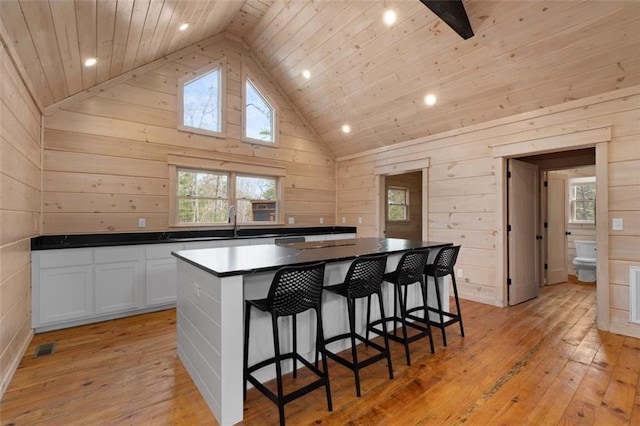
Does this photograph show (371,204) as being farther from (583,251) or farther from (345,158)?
(583,251)

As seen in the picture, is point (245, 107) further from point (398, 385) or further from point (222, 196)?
point (398, 385)

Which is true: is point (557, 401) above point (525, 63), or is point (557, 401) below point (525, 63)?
below

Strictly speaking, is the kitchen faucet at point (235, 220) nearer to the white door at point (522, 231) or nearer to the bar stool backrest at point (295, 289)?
the bar stool backrest at point (295, 289)

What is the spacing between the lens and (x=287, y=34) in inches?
176

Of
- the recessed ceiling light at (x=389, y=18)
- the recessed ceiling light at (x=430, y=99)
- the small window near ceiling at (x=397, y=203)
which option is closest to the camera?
the recessed ceiling light at (x=389, y=18)

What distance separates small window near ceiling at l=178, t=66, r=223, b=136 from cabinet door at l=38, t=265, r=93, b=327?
2.37 m

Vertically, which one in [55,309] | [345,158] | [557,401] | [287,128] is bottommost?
[557,401]

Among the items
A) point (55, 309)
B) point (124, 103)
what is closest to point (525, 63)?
point (124, 103)

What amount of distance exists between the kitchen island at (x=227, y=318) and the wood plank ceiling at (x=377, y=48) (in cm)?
204

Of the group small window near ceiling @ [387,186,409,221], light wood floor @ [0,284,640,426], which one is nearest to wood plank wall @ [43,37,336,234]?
light wood floor @ [0,284,640,426]

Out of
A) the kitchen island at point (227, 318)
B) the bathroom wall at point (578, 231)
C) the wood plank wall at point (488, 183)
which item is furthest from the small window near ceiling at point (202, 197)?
the bathroom wall at point (578, 231)

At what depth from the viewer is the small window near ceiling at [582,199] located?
6227 mm

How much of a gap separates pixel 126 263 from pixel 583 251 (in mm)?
7478

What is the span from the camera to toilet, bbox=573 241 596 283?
5410mm
